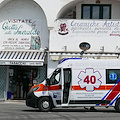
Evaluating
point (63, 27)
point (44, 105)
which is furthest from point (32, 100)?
point (63, 27)

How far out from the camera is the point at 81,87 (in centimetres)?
1616

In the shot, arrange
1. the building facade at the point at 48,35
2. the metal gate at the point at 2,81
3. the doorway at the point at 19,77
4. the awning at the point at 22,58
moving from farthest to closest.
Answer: the doorway at the point at 19,77 → the metal gate at the point at 2,81 → the building facade at the point at 48,35 → the awning at the point at 22,58

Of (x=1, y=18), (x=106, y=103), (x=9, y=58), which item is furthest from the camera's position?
(x=1, y=18)

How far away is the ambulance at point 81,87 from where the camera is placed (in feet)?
52.7

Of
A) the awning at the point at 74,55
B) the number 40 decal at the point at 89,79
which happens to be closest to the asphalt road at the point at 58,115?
the number 40 decal at the point at 89,79

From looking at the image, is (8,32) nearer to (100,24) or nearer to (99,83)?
(100,24)

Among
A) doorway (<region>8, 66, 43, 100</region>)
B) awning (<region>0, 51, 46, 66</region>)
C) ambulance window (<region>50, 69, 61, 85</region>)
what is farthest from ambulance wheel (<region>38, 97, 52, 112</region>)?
doorway (<region>8, 66, 43, 100</region>)

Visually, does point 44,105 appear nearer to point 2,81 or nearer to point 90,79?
point 90,79

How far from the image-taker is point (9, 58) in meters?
25.1

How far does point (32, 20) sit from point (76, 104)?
11.9 meters

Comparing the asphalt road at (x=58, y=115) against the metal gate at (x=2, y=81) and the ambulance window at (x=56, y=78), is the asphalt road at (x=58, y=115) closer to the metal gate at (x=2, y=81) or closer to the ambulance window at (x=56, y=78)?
the ambulance window at (x=56, y=78)

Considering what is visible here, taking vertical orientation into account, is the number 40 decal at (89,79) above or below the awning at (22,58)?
below

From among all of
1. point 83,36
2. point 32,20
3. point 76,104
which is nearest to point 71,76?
point 76,104

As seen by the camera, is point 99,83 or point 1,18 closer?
point 99,83
